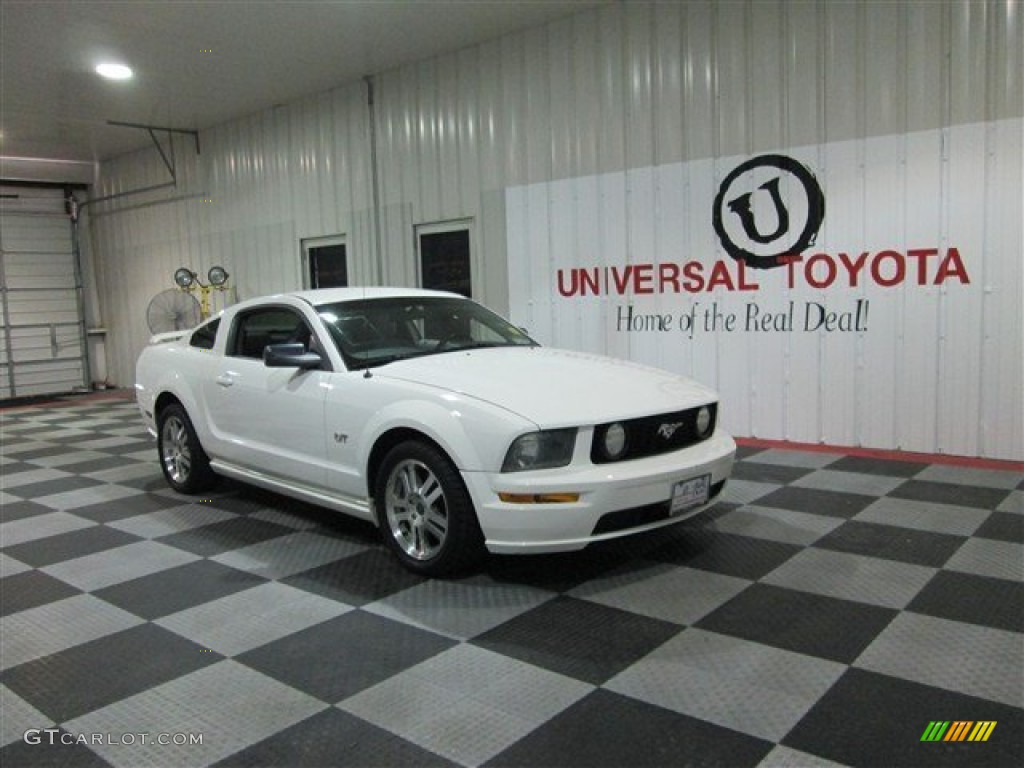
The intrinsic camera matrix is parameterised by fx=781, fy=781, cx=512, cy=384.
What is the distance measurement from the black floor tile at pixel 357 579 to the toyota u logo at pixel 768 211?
4.25 meters

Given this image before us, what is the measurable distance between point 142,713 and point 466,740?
1.14 meters

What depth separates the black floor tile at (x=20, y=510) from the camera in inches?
214

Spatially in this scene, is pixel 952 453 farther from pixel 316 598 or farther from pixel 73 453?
pixel 73 453

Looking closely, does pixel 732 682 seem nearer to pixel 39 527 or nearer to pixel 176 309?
pixel 39 527

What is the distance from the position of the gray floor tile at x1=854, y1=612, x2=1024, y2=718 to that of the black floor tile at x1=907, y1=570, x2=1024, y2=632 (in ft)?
0.28

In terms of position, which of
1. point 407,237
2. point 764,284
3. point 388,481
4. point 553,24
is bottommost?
point 388,481

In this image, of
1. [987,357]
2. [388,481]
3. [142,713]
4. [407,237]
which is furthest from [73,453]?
[987,357]

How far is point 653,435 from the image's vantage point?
3.69 metres

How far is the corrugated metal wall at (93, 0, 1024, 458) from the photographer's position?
570 cm

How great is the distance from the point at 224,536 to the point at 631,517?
2588 millimetres

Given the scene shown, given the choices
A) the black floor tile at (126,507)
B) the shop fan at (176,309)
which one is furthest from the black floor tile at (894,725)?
the shop fan at (176,309)

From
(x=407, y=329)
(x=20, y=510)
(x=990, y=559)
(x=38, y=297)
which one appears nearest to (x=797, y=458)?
(x=990, y=559)

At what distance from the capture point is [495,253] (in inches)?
337

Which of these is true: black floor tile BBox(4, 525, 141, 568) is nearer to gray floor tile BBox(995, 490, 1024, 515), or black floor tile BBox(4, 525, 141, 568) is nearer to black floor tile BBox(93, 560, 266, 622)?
black floor tile BBox(93, 560, 266, 622)
